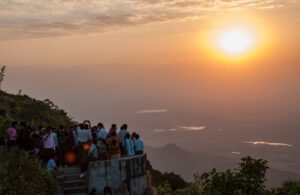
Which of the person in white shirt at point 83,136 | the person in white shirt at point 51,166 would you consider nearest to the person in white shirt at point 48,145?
the person in white shirt at point 51,166

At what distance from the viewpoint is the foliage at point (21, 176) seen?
1402 centimetres

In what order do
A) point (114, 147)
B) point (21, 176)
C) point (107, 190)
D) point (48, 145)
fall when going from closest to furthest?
point (21, 176) < point (107, 190) < point (114, 147) < point (48, 145)

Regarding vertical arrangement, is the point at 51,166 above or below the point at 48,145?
below

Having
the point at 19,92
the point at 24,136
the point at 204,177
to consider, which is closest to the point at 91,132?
the point at 24,136

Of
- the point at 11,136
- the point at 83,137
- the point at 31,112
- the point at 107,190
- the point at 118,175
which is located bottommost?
the point at 107,190

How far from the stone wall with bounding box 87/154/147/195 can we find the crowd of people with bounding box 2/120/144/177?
1.40ft

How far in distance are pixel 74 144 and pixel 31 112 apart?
37.0ft

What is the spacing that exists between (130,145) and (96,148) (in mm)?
1640

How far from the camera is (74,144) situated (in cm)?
1906

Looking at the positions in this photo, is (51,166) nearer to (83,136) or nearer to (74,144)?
(83,136)

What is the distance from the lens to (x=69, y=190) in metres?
16.6

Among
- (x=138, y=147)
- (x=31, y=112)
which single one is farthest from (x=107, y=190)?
(x=31, y=112)

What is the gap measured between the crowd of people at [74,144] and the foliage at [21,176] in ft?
3.89

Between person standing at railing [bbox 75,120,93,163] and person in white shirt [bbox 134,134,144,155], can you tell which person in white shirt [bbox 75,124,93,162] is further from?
person in white shirt [bbox 134,134,144,155]
